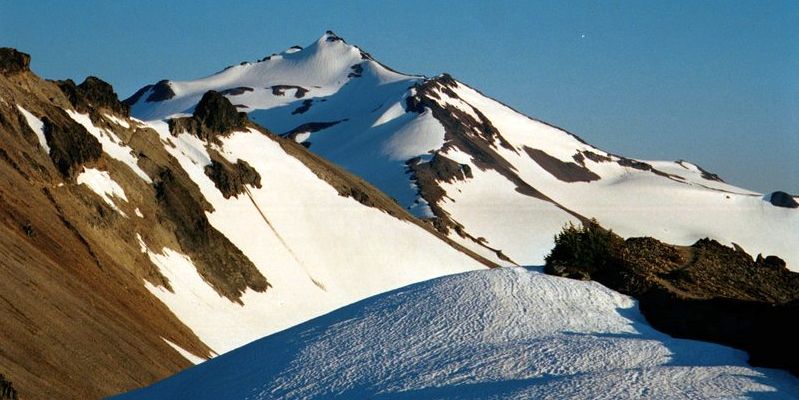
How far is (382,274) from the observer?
87.2m

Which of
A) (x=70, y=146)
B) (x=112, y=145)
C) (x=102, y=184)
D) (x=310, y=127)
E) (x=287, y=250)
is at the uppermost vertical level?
(x=310, y=127)

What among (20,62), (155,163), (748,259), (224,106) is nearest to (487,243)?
(224,106)

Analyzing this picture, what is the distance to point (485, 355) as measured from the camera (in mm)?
18031

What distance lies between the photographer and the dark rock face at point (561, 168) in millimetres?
187250

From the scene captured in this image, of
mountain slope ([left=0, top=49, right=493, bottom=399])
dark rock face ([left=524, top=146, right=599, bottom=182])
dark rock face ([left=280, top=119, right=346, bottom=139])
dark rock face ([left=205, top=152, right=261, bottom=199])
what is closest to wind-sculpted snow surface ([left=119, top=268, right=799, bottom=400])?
mountain slope ([left=0, top=49, right=493, bottom=399])

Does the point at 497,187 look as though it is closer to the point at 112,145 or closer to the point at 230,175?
the point at 230,175

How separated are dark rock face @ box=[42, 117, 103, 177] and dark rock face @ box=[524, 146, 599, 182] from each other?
125928 millimetres

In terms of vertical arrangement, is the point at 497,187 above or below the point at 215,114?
above

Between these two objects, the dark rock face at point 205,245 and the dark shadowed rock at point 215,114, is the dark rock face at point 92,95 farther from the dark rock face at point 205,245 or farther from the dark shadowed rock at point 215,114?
the dark shadowed rock at point 215,114

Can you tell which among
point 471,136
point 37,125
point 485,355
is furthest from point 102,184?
point 471,136

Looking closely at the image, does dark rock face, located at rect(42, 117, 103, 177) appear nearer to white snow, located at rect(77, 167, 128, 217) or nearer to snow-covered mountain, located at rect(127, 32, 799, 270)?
white snow, located at rect(77, 167, 128, 217)

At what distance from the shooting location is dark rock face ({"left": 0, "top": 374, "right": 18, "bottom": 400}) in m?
29.4

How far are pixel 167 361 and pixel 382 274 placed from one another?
139 feet

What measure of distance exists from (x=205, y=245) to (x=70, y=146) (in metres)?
11.6
